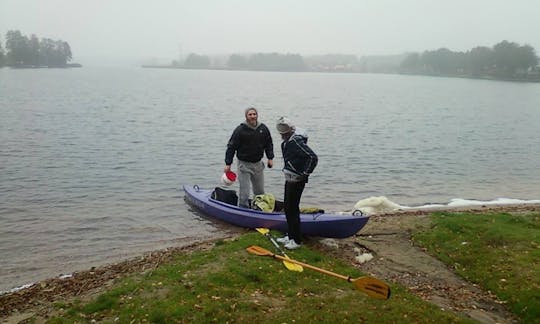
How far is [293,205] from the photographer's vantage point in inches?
414

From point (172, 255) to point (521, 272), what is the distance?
25.1 ft

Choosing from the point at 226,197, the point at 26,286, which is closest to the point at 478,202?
the point at 226,197

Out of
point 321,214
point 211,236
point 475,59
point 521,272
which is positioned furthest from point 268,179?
point 475,59

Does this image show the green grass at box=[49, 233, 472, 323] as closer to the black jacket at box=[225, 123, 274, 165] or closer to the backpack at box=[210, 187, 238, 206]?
the black jacket at box=[225, 123, 274, 165]

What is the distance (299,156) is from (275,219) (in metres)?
3.40

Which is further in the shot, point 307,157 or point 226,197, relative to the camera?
point 226,197

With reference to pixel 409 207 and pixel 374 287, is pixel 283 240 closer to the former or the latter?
pixel 374 287

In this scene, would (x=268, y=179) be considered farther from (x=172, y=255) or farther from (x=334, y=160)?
(x=172, y=255)

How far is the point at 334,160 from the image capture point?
1147 inches

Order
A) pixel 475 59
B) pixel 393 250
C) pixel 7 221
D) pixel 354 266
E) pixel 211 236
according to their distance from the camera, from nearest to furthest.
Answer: pixel 354 266, pixel 393 250, pixel 211 236, pixel 7 221, pixel 475 59

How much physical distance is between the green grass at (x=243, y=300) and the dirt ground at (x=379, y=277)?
24.2 inches

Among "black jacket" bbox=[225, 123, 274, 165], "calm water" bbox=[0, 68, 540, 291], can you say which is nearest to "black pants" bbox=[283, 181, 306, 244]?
"black jacket" bbox=[225, 123, 274, 165]

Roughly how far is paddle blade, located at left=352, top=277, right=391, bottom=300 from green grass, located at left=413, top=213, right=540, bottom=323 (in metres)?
2.47

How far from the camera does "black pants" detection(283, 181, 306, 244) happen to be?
1035cm
